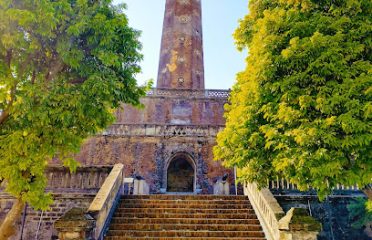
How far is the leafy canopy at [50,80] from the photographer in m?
6.48

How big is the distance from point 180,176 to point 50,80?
1418 centimetres

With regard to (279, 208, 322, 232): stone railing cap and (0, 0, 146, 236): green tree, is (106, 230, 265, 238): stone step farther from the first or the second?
(0, 0, 146, 236): green tree

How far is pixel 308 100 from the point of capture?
6723 mm

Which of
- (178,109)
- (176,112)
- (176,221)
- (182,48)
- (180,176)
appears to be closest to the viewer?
(176,221)

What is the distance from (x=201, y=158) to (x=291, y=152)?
12.5 meters

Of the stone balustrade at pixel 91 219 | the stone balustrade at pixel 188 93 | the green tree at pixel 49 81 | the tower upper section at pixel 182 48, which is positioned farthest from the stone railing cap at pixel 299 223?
the tower upper section at pixel 182 48

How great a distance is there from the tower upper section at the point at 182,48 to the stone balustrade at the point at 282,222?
19.1 meters

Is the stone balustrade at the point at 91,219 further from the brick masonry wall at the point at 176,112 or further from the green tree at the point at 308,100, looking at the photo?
the brick masonry wall at the point at 176,112

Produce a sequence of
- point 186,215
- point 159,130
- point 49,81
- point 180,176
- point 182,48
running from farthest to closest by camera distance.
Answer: point 182,48, point 180,176, point 159,130, point 186,215, point 49,81

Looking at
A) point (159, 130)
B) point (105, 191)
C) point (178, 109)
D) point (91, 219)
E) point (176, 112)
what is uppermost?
point (178, 109)

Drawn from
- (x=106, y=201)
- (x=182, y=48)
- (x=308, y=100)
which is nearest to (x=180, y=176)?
(x=106, y=201)

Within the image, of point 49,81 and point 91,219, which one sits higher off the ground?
point 49,81

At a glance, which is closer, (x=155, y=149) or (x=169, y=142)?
(x=155, y=149)

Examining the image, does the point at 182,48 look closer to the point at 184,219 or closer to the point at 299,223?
the point at 184,219
